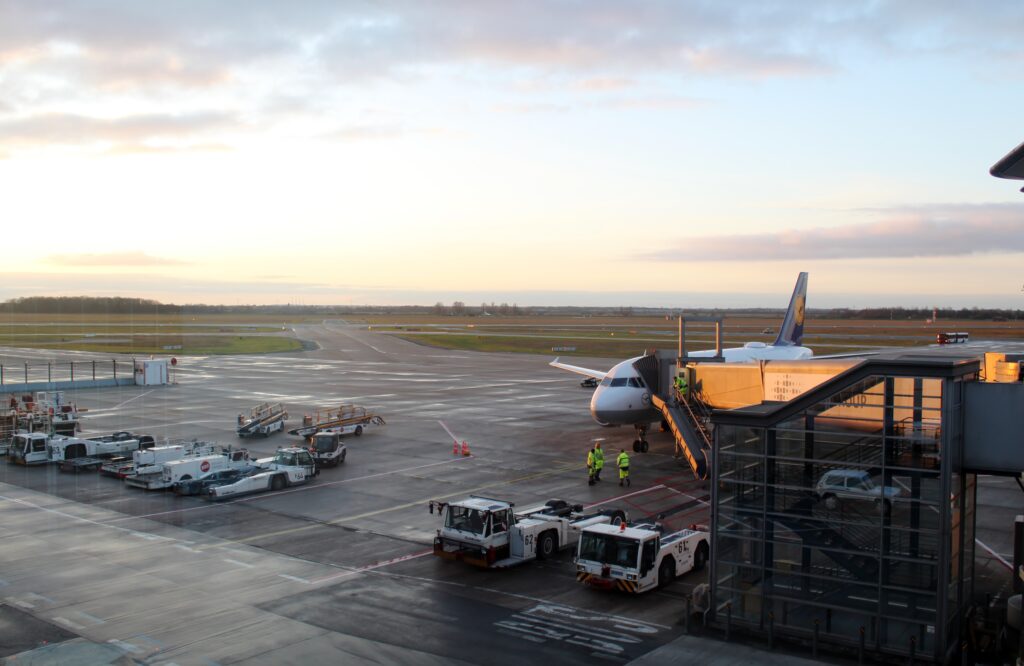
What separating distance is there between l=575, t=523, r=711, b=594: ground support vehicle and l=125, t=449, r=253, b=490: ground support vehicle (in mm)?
21190

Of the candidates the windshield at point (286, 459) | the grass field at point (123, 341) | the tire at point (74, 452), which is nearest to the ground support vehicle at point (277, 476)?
the windshield at point (286, 459)

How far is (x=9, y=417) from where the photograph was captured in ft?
167

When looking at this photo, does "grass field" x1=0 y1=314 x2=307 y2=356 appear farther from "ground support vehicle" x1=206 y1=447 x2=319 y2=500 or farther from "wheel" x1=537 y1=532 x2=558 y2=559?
"wheel" x1=537 y1=532 x2=558 y2=559

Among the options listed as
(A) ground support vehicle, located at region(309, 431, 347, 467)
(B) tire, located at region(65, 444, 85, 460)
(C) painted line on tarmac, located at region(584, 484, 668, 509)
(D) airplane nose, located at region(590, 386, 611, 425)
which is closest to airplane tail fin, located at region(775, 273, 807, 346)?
(D) airplane nose, located at region(590, 386, 611, 425)

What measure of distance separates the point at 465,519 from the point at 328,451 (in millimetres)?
18573

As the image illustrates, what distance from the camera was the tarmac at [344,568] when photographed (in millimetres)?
19344

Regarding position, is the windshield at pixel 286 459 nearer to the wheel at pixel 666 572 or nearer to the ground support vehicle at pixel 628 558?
the ground support vehicle at pixel 628 558

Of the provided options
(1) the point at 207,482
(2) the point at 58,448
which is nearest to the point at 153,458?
(1) the point at 207,482

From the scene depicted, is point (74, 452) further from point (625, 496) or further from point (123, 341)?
point (123, 341)

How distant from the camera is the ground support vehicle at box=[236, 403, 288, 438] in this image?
51500 millimetres

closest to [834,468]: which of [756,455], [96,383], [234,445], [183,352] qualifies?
[756,455]

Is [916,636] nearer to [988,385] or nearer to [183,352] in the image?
[988,385]

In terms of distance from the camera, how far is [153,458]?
129 ft

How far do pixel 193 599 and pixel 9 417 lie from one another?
3682 cm
